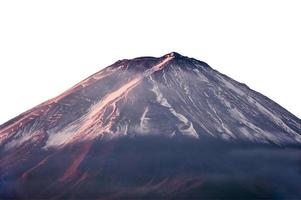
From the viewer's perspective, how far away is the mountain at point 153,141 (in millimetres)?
100062

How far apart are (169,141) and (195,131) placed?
13.1ft

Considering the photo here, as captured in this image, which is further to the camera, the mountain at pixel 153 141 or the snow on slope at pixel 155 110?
the snow on slope at pixel 155 110

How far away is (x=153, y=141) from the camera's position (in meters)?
106

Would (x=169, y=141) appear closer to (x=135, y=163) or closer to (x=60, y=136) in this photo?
(x=135, y=163)

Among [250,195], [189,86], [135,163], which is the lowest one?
[250,195]

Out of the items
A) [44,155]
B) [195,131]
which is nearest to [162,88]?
[195,131]

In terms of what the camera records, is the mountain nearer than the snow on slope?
Yes

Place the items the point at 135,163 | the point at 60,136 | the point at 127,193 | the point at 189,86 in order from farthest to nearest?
the point at 189,86
the point at 60,136
the point at 135,163
the point at 127,193

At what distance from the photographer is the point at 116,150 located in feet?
343

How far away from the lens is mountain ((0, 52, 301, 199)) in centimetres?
10006

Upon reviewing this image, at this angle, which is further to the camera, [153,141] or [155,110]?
[155,110]

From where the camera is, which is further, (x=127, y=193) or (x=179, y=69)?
(x=179, y=69)

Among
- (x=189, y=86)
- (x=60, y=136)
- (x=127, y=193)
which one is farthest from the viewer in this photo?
(x=189, y=86)

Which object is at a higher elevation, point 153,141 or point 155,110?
point 155,110
